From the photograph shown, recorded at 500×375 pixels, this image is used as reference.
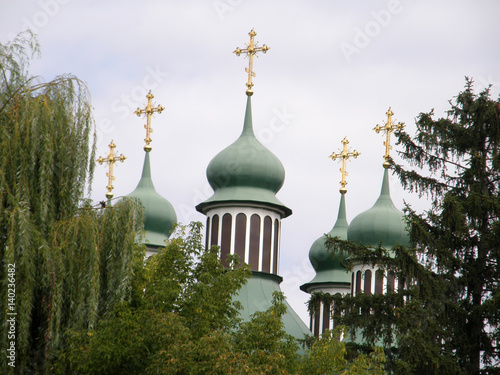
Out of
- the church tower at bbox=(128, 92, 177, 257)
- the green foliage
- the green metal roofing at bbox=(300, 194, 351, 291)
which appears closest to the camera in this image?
the green foliage

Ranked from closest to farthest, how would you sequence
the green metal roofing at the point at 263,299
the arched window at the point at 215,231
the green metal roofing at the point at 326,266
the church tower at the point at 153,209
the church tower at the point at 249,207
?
the green metal roofing at the point at 263,299 → the church tower at the point at 249,207 → the arched window at the point at 215,231 → the church tower at the point at 153,209 → the green metal roofing at the point at 326,266

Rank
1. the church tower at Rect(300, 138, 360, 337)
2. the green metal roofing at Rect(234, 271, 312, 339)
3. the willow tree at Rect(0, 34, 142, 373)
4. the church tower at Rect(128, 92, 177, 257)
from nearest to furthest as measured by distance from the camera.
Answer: the willow tree at Rect(0, 34, 142, 373), the green metal roofing at Rect(234, 271, 312, 339), the church tower at Rect(128, 92, 177, 257), the church tower at Rect(300, 138, 360, 337)

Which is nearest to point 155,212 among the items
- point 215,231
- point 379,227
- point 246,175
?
point 215,231

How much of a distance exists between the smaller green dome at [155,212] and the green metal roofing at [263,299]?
619 centimetres

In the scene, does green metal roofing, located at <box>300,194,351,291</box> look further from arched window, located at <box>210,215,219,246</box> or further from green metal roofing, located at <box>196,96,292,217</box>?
arched window, located at <box>210,215,219,246</box>

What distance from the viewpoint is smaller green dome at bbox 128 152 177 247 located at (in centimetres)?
3916

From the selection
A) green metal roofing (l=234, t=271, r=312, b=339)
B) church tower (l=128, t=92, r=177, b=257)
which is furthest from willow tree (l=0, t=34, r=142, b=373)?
church tower (l=128, t=92, r=177, b=257)

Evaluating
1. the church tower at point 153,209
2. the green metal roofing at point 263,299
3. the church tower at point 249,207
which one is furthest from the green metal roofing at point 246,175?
the church tower at point 153,209

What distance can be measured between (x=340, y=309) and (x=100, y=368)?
6227mm

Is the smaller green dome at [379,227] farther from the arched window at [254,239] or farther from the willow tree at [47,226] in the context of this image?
the willow tree at [47,226]

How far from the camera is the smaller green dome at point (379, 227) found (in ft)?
127

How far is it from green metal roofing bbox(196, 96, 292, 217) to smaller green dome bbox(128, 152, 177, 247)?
442 centimetres

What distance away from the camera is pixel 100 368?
19.1m

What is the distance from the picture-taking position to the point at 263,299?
32344 mm
